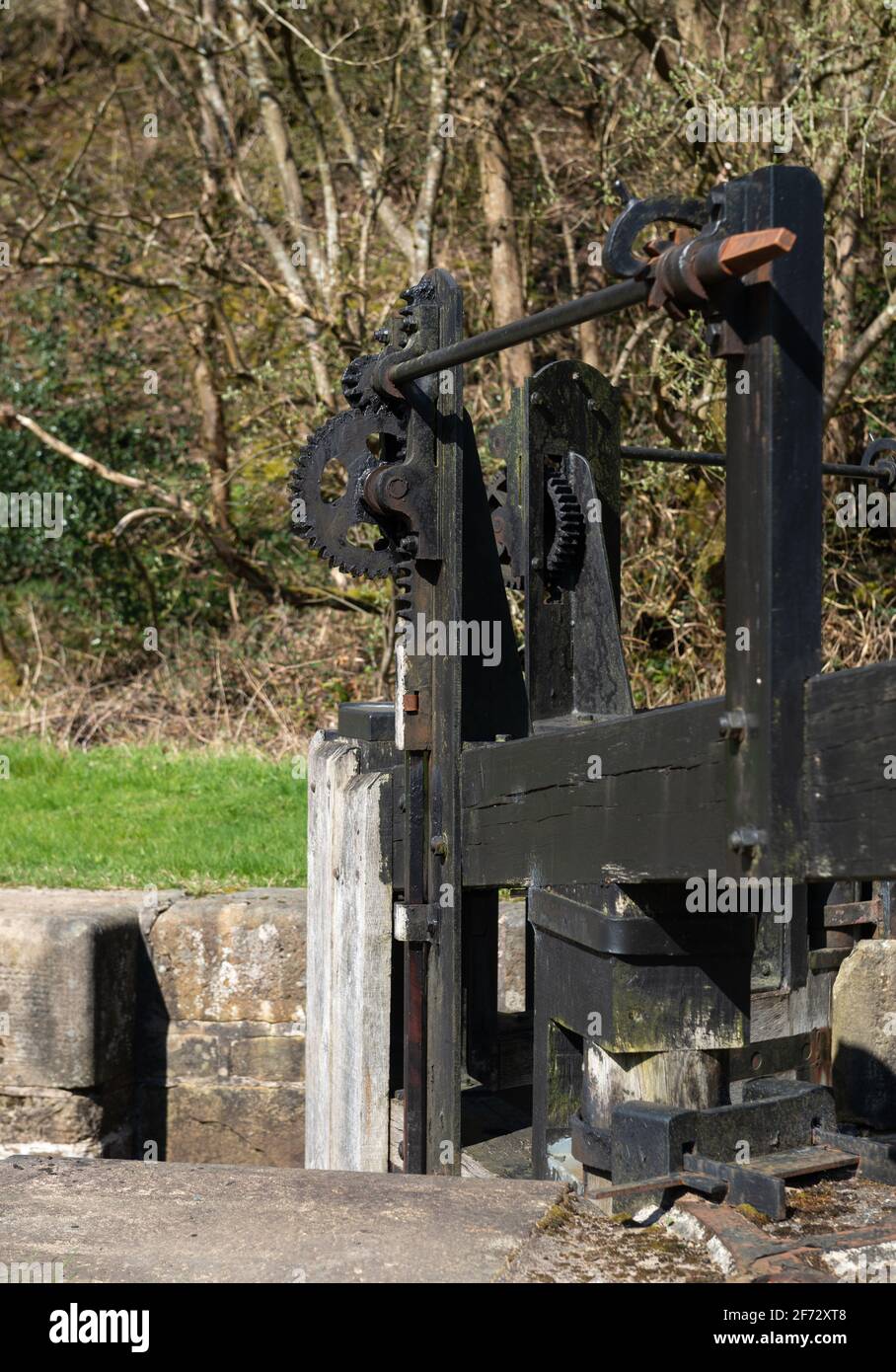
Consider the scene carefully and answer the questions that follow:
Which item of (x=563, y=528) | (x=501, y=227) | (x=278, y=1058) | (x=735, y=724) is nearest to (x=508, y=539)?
(x=563, y=528)

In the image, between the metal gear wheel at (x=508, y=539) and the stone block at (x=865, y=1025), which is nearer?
the metal gear wheel at (x=508, y=539)

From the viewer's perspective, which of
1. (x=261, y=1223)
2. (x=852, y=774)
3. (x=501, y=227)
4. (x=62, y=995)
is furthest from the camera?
(x=501, y=227)

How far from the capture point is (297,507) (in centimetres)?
351

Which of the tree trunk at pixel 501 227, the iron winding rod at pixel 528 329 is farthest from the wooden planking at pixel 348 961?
the tree trunk at pixel 501 227

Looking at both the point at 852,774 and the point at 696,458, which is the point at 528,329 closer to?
the point at 852,774

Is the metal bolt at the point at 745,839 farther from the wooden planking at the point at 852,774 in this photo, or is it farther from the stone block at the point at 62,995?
the stone block at the point at 62,995

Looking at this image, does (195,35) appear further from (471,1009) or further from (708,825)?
(708,825)

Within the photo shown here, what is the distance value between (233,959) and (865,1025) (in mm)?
1934

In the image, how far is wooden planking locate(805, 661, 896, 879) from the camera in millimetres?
1979

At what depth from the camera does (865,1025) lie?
420 centimetres

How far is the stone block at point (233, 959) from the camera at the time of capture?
4762 millimetres

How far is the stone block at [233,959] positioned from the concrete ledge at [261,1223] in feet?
5.83

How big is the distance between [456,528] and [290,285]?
22.7 ft

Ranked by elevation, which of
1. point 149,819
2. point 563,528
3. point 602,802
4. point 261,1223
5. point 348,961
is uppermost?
point 563,528
